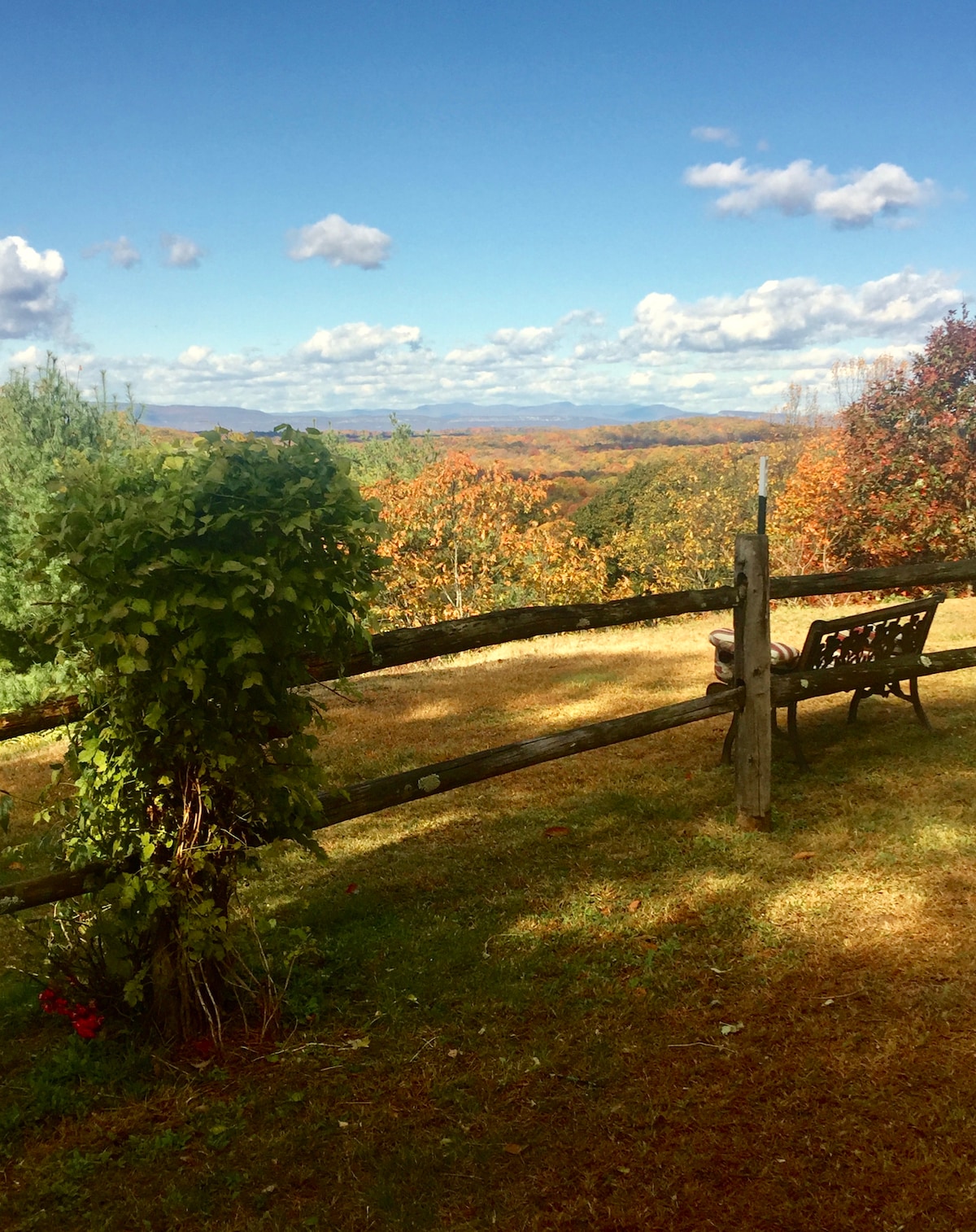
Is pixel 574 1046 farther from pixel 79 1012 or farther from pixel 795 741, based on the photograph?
pixel 795 741

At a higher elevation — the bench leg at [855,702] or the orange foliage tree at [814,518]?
the orange foliage tree at [814,518]

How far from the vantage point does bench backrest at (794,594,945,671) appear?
5.88m

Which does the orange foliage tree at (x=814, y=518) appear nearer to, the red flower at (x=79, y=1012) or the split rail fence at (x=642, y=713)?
the split rail fence at (x=642, y=713)

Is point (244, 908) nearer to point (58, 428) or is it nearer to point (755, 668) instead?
point (755, 668)

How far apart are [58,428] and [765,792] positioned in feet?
99.0

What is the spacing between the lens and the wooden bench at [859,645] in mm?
5879

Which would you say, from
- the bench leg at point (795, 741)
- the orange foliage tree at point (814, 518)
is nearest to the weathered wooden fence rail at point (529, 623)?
the bench leg at point (795, 741)

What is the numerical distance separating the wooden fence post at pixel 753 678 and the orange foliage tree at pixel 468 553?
20008 mm

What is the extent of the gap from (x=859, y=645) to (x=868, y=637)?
0.12m

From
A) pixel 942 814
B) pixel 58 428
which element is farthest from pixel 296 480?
pixel 58 428

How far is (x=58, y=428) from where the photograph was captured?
2997 cm

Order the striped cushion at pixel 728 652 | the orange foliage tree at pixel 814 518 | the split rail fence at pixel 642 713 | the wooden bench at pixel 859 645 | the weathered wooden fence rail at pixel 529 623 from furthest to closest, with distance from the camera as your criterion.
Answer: the orange foliage tree at pixel 814 518, the striped cushion at pixel 728 652, the wooden bench at pixel 859 645, the split rail fence at pixel 642 713, the weathered wooden fence rail at pixel 529 623

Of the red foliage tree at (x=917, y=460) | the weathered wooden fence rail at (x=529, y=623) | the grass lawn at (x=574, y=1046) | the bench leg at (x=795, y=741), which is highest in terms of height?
the red foliage tree at (x=917, y=460)

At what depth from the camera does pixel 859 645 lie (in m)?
6.18
